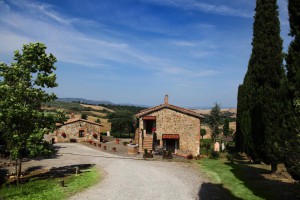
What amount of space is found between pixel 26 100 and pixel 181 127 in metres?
20.5

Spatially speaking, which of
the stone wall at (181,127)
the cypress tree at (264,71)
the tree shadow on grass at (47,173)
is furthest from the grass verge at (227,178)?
the tree shadow on grass at (47,173)

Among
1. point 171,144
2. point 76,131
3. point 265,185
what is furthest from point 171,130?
point 265,185

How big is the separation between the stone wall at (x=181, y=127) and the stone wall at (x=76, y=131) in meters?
14.9

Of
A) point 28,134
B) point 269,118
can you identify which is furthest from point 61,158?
point 269,118

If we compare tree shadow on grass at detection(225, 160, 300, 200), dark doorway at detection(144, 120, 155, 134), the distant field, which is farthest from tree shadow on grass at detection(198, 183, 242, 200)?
the distant field

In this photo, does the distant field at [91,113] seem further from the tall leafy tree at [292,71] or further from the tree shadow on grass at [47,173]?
the tall leafy tree at [292,71]

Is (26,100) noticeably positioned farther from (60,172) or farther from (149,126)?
(149,126)

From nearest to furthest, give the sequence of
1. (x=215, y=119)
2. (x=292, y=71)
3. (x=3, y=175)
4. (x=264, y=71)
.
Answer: (x=292, y=71)
(x=264, y=71)
(x=3, y=175)
(x=215, y=119)

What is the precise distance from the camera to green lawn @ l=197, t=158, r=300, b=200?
53.5 ft

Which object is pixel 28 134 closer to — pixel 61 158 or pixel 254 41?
pixel 61 158

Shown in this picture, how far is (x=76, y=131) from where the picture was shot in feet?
149

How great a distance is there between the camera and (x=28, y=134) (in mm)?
19938

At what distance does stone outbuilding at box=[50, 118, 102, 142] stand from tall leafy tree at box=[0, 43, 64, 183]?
81.1ft

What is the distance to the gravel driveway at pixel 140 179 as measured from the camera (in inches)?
661
